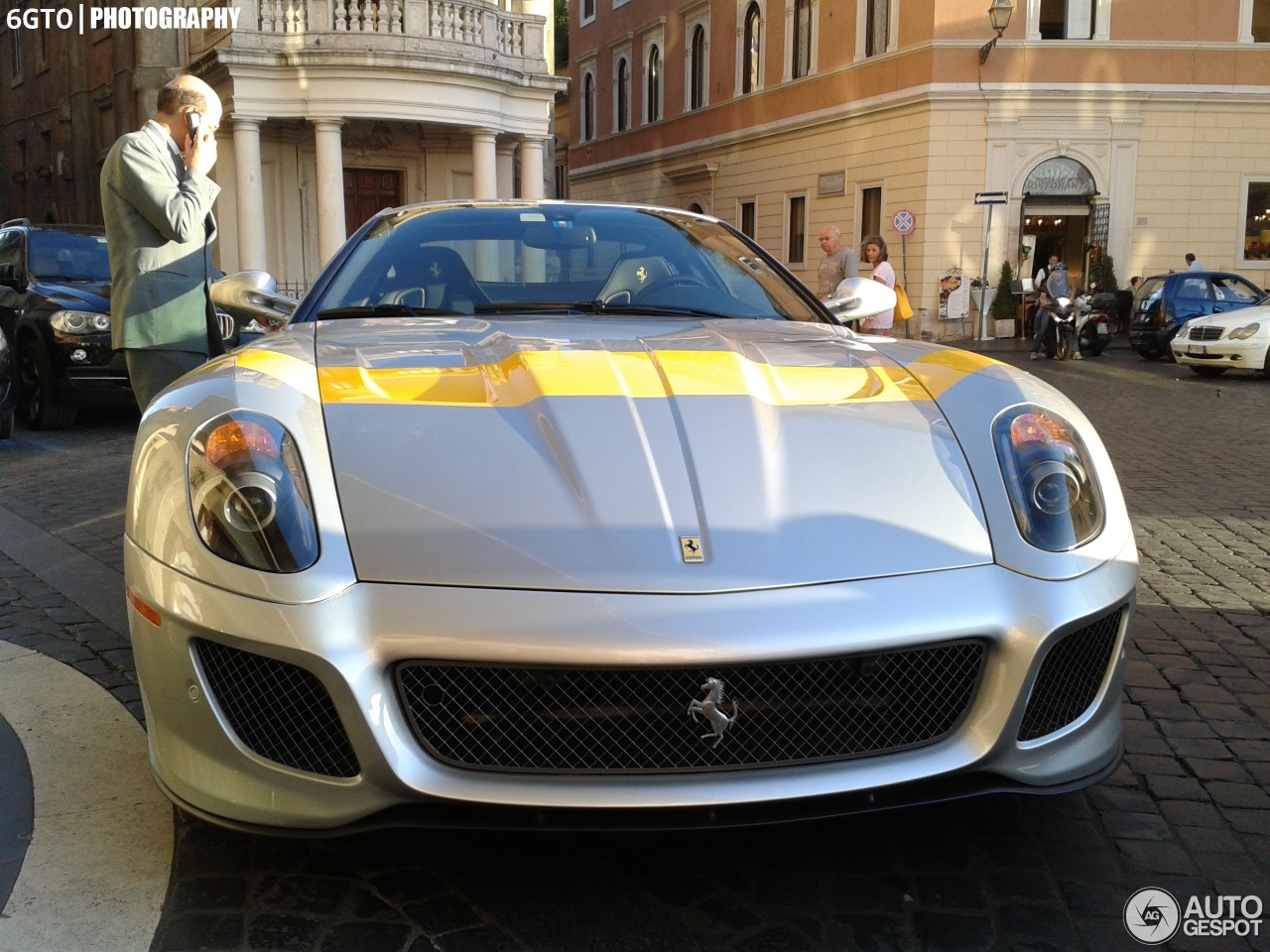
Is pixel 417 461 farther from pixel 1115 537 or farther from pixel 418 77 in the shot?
pixel 418 77

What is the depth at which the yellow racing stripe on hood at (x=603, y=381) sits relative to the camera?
2.50 meters

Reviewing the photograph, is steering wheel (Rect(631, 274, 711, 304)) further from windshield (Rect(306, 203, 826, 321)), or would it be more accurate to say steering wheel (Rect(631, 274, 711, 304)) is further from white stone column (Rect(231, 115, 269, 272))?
white stone column (Rect(231, 115, 269, 272))

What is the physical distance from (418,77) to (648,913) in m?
20.3

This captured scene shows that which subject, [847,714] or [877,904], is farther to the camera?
[877,904]

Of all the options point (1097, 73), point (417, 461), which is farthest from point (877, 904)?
point (1097, 73)

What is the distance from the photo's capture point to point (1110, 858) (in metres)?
2.44

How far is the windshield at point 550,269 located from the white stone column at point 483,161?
1850 cm

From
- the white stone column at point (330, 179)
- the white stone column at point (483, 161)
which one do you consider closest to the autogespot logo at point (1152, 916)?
the white stone column at point (330, 179)

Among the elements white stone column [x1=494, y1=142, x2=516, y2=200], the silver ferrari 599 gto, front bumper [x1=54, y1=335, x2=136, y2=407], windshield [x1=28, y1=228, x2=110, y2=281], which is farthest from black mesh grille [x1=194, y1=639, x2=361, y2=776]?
white stone column [x1=494, y1=142, x2=516, y2=200]

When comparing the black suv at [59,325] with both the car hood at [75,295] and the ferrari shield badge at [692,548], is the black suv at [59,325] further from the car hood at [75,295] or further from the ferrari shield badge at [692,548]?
the ferrari shield badge at [692,548]

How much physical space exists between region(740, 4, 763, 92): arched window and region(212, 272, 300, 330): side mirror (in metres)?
28.5

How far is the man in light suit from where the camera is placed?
407 cm

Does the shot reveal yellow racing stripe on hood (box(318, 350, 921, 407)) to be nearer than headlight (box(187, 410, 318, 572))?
No

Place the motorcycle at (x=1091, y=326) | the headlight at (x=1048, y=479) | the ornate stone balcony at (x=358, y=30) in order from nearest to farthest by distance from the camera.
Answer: the headlight at (x=1048, y=479) < the motorcycle at (x=1091, y=326) < the ornate stone balcony at (x=358, y=30)
